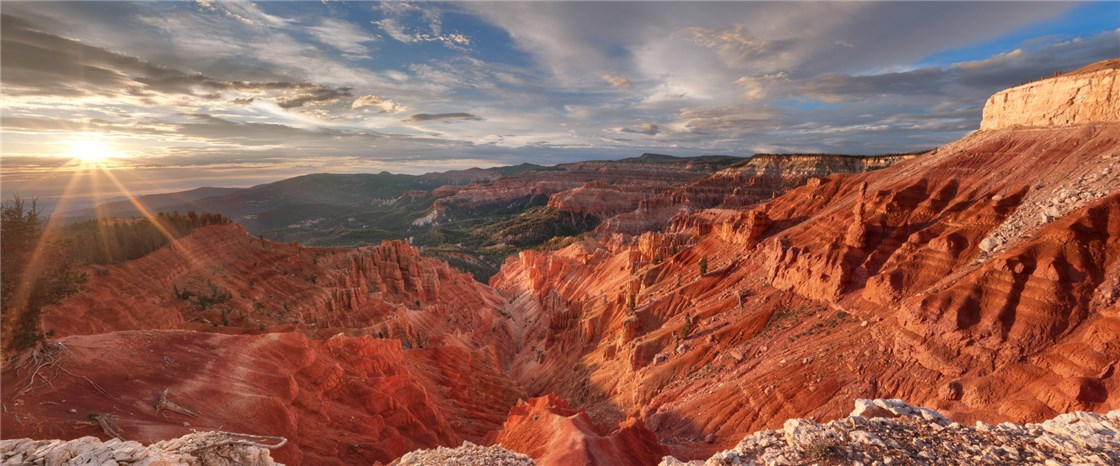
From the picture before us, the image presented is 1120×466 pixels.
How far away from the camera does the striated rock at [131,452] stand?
22.0 ft

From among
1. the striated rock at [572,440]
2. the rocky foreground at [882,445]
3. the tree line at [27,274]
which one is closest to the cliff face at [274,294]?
the tree line at [27,274]

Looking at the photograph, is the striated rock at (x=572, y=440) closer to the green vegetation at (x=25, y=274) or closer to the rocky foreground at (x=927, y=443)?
the rocky foreground at (x=927, y=443)

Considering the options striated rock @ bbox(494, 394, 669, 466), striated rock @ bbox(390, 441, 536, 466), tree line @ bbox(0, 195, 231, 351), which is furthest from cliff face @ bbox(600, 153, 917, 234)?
tree line @ bbox(0, 195, 231, 351)

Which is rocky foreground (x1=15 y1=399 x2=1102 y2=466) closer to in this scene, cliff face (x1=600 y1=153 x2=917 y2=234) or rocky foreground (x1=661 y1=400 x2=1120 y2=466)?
rocky foreground (x1=661 y1=400 x2=1120 y2=466)

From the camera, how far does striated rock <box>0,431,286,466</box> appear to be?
22.0ft

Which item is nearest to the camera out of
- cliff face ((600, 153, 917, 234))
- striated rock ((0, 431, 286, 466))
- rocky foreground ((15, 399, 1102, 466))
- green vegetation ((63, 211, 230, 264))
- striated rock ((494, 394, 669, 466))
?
striated rock ((0, 431, 286, 466))

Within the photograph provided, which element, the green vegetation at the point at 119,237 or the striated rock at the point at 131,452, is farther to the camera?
the green vegetation at the point at 119,237

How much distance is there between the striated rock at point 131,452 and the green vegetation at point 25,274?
30.6 feet

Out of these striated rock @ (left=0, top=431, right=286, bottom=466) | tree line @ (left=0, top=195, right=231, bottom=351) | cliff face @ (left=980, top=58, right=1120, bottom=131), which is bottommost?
striated rock @ (left=0, top=431, right=286, bottom=466)

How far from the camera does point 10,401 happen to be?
11.9m

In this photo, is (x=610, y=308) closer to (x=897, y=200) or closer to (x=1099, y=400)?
(x=897, y=200)

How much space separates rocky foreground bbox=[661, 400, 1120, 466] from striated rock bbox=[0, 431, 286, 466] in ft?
32.0

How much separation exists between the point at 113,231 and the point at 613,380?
4169cm

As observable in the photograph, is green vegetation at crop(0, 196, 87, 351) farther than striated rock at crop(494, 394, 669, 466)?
No
